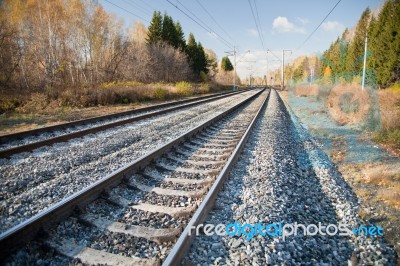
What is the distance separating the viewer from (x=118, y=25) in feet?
135

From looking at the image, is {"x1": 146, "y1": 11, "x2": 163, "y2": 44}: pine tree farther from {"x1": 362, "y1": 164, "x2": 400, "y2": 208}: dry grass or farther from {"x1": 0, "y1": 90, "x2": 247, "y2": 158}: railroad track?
{"x1": 362, "y1": 164, "x2": 400, "y2": 208}: dry grass

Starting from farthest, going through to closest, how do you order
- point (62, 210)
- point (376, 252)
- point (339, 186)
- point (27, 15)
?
point (27, 15), point (339, 186), point (62, 210), point (376, 252)

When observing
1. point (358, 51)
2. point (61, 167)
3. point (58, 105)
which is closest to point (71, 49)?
point (58, 105)

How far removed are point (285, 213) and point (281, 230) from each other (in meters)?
0.47

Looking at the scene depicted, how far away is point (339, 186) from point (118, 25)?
43.1 meters

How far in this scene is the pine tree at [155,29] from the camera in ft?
150

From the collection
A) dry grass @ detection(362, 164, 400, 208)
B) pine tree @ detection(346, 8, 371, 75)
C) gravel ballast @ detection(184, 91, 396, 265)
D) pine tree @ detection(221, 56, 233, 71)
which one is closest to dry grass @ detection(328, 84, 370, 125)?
dry grass @ detection(362, 164, 400, 208)

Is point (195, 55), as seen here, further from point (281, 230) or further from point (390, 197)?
point (281, 230)

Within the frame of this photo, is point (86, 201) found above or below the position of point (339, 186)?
above

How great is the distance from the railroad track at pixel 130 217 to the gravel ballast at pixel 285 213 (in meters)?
0.29

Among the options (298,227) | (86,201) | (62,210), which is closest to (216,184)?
(298,227)

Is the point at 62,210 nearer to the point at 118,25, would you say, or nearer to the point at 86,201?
the point at 86,201

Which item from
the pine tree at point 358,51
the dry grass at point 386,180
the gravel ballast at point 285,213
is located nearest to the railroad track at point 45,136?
the gravel ballast at point 285,213

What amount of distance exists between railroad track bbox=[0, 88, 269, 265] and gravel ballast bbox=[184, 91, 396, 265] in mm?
289
